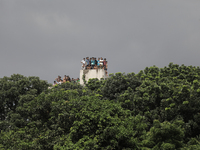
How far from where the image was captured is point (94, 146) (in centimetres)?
1302

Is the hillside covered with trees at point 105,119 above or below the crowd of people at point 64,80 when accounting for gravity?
below

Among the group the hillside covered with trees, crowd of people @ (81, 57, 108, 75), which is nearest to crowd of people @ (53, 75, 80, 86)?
crowd of people @ (81, 57, 108, 75)

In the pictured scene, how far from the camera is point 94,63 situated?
88.6 feet

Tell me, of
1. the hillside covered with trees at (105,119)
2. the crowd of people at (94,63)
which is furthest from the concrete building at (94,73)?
the hillside covered with trees at (105,119)

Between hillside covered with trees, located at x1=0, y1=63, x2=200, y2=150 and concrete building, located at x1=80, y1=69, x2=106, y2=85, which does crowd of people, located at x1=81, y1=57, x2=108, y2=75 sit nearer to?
concrete building, located at x1=80, y1=69, x2=106, y2=85

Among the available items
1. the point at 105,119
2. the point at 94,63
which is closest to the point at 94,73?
the point at 94,63

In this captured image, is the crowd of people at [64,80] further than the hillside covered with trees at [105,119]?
Yes

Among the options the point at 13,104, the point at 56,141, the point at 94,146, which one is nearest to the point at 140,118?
the point at 94,146

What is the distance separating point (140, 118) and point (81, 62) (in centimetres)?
1305

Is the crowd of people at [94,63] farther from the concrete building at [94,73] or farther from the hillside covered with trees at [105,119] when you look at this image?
the hillside covered with trees at [105,119]

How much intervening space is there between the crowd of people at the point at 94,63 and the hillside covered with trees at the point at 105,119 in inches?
295

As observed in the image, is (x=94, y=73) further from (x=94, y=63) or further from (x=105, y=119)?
(x=105, y=119)

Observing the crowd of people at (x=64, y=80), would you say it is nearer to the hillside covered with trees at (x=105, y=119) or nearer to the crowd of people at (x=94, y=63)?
the crowd of people at (x=94, y=63)

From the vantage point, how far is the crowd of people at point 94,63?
88.1 ft
